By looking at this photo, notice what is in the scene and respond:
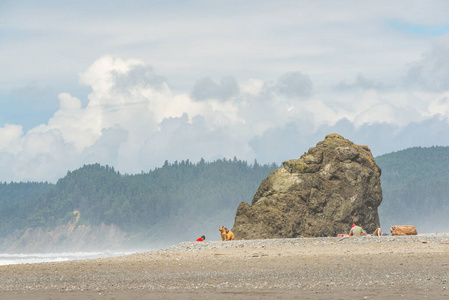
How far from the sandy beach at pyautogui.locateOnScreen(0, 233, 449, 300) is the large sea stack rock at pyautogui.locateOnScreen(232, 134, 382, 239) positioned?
4881mm

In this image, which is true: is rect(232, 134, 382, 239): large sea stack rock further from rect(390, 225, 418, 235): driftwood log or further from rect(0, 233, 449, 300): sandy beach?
rect(0, 233, 449, 300): sandy beach

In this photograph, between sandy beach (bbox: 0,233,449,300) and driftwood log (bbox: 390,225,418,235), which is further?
driftwood log (bbox: 390,225,418,235)

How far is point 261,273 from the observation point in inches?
1020

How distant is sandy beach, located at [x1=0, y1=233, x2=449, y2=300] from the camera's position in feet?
69.6

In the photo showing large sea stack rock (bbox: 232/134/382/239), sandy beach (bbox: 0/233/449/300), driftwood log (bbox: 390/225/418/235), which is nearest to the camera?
sandy beach (bbox: 0/233/449/300)

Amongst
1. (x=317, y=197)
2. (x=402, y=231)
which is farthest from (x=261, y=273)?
(x=402, y=231)

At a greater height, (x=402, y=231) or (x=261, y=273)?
(x=402, y=231)

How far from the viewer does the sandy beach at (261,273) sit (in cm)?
2120

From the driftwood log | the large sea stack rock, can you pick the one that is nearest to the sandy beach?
the driftwood log

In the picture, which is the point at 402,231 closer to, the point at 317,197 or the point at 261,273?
the point at 317,197

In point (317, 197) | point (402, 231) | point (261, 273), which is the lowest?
point (261, 273)

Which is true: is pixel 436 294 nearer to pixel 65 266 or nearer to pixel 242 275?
pixel 242 275

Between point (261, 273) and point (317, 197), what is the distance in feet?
59.0

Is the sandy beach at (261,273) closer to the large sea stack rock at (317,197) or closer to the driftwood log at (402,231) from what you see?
the driftwood log at (402,231)
